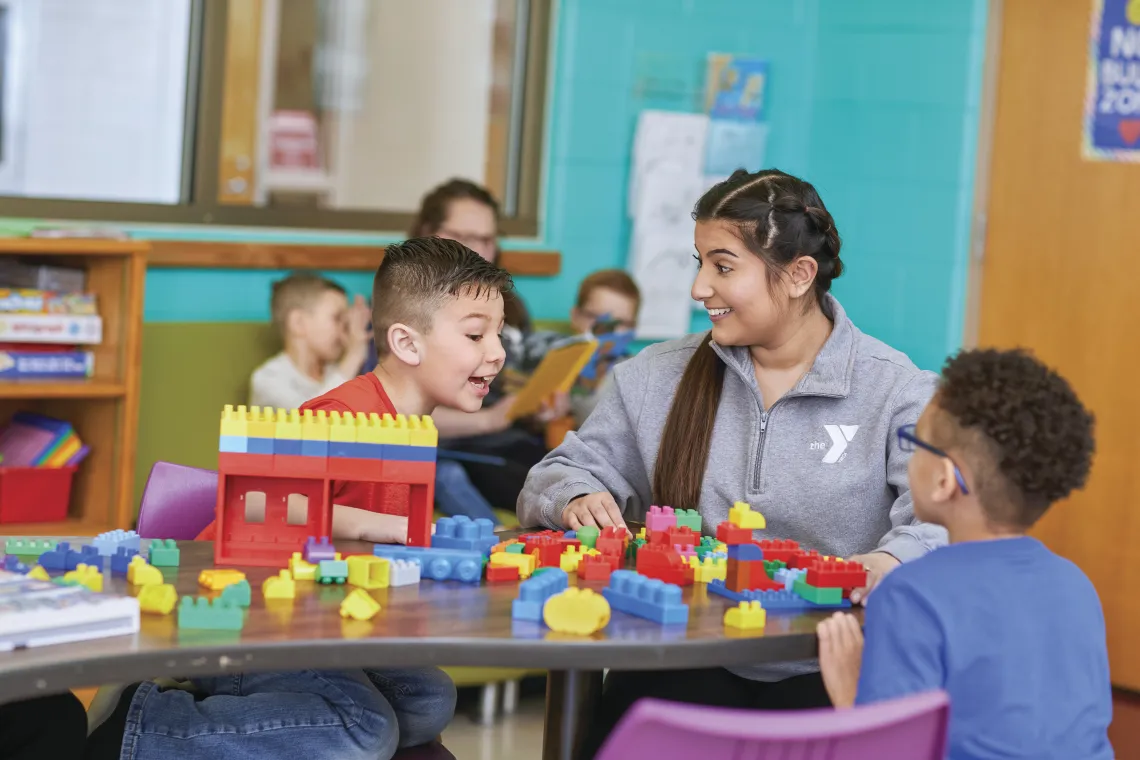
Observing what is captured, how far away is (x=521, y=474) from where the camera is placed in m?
3.95

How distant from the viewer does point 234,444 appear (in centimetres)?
188

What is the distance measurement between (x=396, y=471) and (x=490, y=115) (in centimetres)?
322

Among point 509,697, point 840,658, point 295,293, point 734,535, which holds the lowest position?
point 509,697

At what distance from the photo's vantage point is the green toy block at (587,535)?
2.12m

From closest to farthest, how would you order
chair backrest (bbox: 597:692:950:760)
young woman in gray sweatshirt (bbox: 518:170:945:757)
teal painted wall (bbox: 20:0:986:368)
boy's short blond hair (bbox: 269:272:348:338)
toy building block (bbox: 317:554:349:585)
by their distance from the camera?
chair backrest (bbox: 597:692:950:760)
toy building block (bbox: 317:554:349:585)
young woman in gray sweatshirt (bbox: 518:170:945:757)
boy's short blond hair (bbox: 269:272:348:338)
teal painted wall (bbox: 20:0:986:368)

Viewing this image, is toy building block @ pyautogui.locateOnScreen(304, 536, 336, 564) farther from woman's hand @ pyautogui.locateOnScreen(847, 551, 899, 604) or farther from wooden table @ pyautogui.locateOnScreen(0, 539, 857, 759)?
woman's hand @ pyautogui.locateOnScreen(847, 551, 899, 604)

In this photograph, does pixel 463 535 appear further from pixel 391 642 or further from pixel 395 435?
pixel 391 642

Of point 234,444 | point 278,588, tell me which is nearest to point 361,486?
point 234,444

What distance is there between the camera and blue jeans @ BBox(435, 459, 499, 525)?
3771 millimetres

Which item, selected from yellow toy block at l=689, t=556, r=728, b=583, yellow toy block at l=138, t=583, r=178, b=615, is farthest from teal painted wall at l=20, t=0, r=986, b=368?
yellow toy block at l=138, t=583, r=178, b=615

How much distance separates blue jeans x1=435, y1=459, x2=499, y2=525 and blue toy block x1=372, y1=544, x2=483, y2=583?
1.80m

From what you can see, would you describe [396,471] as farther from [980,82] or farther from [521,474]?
[980,82]

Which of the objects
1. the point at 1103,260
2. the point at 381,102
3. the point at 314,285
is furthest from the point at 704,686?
the point at 381,102

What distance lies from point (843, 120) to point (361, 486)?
3.30 m
